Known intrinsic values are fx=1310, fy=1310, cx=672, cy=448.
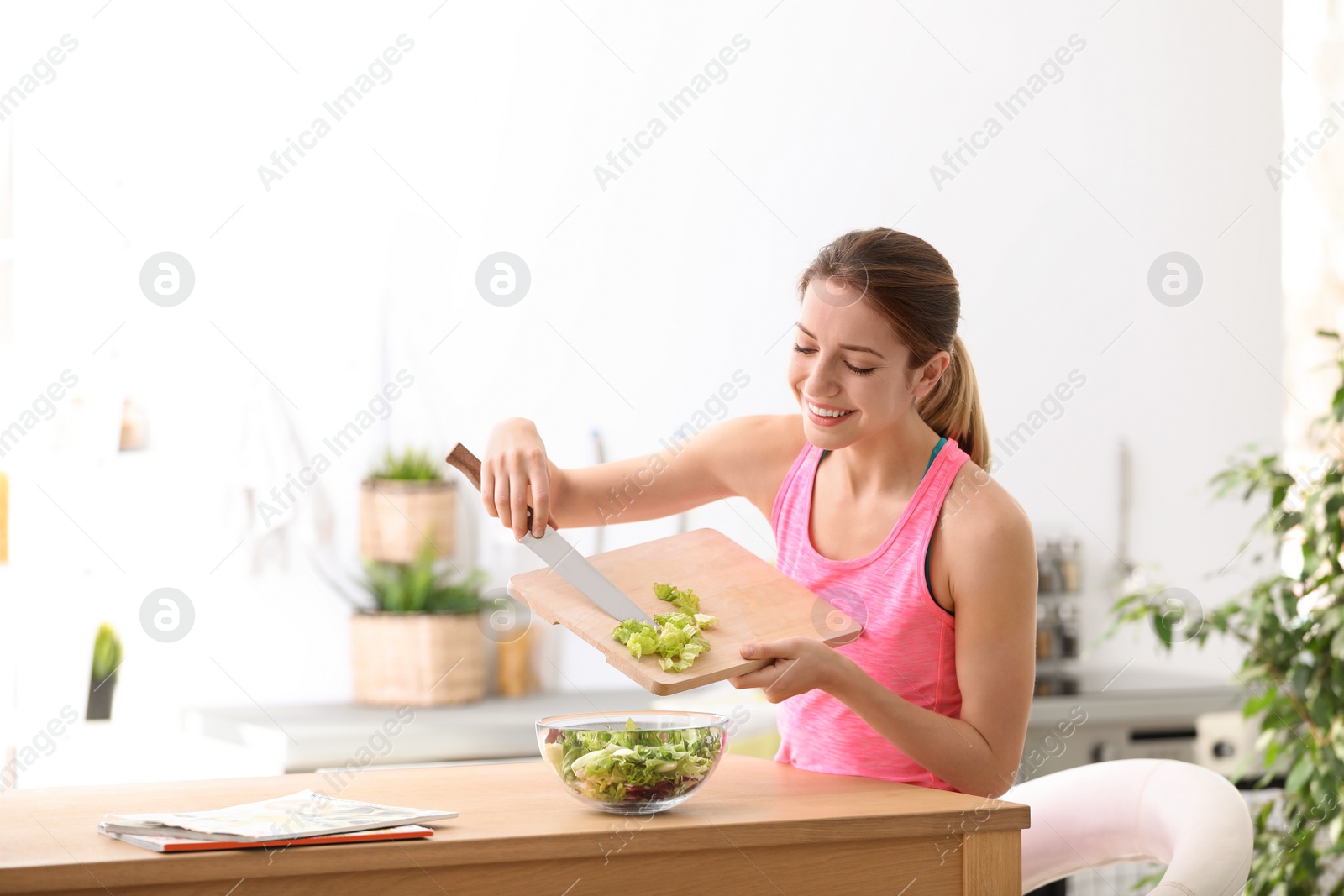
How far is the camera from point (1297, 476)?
3482 millimetres

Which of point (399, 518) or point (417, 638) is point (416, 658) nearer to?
point (417, 638)

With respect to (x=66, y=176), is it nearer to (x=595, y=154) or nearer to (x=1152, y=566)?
(x=595, y=154)

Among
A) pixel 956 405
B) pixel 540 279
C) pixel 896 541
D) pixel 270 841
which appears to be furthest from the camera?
pixel 540 279

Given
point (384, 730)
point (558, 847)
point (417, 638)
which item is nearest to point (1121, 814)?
point (558, 847)

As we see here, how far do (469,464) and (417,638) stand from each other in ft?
5.20

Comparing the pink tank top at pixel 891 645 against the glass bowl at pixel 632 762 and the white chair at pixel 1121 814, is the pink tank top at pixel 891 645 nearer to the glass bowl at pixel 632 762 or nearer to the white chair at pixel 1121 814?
the white chair at pixel 1121 814

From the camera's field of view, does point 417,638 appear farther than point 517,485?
Yes

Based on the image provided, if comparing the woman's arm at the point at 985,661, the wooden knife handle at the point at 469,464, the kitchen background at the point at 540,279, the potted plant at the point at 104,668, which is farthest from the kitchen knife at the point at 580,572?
the potted plant at the point at 104,668

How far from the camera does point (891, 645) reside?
1.45m

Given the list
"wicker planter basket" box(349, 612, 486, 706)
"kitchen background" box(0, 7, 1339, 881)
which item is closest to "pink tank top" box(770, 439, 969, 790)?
"kitchen background" box(0, 7, 1339, 881)

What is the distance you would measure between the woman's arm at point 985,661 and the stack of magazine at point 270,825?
50 centimetres

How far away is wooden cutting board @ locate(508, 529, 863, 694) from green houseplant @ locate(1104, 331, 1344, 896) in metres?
1.50

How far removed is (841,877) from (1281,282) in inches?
114

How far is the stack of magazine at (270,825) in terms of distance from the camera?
1006 mm
